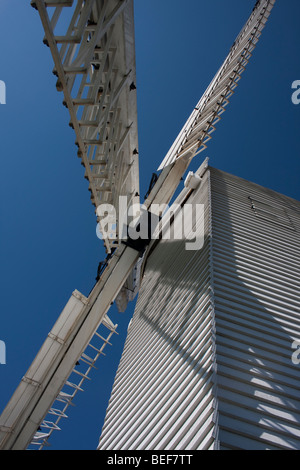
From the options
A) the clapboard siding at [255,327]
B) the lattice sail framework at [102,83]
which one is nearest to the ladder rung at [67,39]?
the lattice sail framework at [102,83]

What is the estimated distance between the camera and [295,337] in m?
4.29

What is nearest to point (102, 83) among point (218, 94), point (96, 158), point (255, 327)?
point (96, 158)

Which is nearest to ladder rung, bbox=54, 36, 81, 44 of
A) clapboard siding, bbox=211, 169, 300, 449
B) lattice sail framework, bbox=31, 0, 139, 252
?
lattice sail framework, bbox=31, 0, 139, 252

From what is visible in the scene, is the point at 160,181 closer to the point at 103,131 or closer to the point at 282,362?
the point at 103,131

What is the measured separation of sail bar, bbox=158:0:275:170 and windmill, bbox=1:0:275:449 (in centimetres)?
13

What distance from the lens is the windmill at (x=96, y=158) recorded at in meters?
4.95

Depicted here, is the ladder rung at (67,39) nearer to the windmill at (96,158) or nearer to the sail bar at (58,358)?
the windmill at (96,158)

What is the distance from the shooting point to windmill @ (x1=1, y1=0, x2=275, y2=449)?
4945 millimetres

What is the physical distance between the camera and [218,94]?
12938 mm

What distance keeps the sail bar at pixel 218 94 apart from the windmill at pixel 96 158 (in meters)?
0.13

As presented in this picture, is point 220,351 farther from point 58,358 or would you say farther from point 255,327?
point 58,358

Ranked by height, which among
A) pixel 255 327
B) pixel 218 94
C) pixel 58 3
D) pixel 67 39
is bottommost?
pixel 255 327

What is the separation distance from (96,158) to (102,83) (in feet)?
5.62
